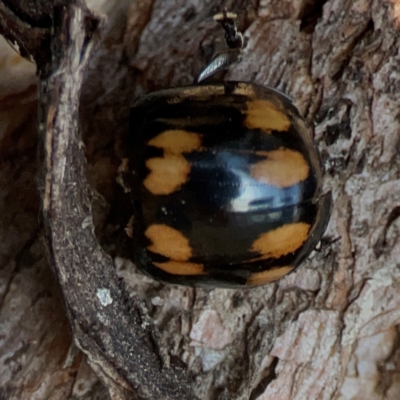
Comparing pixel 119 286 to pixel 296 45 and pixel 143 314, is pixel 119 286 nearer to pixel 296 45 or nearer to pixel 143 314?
pixel 143 314

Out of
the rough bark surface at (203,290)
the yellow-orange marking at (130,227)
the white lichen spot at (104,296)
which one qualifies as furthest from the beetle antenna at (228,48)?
the white lichen spot at (104,296)

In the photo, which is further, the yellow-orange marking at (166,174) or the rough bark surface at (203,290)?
the rough bark surface at (203,290)

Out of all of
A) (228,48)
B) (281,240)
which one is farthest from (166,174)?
(228,48)

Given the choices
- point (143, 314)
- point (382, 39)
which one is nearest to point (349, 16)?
point (382, 39)

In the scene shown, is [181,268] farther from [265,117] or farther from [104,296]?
[265,117]

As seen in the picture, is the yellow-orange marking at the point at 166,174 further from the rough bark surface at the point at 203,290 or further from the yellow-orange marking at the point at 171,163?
the rough bark surface at the point at 203,290

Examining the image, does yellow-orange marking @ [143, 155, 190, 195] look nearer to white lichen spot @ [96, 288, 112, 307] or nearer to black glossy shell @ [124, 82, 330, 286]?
black glossy shell @ [124, 82, 330, 286]

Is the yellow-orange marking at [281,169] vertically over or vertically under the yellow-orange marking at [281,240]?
over
